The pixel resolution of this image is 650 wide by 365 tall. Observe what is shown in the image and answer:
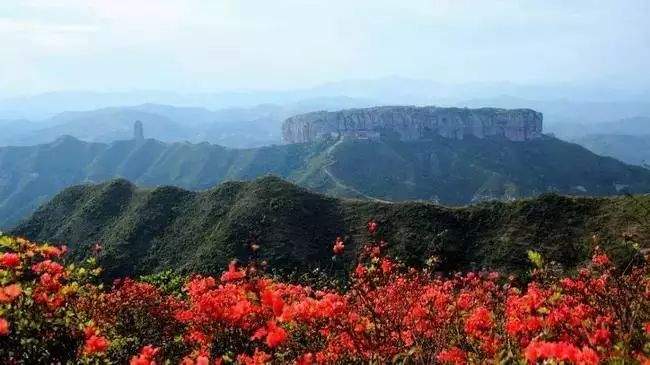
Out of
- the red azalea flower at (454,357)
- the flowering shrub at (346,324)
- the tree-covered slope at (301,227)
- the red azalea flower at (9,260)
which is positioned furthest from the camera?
the tree-covered slope at (301,227)

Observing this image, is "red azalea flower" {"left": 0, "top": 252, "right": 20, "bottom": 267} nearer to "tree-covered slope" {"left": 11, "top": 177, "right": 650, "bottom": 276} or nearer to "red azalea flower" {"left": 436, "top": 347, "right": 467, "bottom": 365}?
"red azalea flower" {"left": 436, "top": 347, "right": 467, "bottom": 365}

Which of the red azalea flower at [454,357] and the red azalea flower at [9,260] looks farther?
the red azalea flower at [454,357]

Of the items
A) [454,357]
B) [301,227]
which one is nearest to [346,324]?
[454,357]

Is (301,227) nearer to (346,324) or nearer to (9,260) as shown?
(346,324)

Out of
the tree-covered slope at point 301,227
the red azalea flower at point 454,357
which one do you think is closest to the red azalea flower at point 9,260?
the red azalea flower at point 454,357

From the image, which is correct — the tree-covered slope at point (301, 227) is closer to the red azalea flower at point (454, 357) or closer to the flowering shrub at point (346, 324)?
the flowering shrub at point (346, 324)

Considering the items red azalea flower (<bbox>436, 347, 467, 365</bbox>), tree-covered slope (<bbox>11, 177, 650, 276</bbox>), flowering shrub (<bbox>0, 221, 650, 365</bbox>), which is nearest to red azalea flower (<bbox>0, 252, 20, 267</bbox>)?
flowering shrub (<bbox>0, 221, 650, 365</bbox>)

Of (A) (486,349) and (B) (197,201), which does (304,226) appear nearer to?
(B) (197,201)
